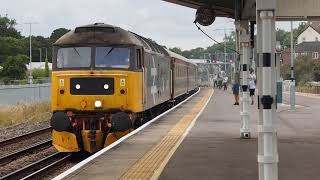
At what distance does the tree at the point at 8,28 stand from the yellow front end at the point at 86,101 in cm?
11310

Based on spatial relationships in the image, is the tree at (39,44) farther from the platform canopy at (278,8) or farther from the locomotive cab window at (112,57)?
the locomotive cab window at (112,57)

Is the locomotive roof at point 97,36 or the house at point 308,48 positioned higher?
the house at point 308,48

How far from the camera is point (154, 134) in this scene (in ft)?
54.0

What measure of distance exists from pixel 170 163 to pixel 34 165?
16.3 ft

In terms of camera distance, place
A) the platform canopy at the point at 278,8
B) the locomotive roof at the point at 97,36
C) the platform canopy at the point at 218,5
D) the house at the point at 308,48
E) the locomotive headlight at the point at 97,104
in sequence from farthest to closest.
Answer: the house at the point at 308,48
the platform canopy at the point at 218,5
the locomotive roof at the point at 97,36
the locomotive headlight at the point at 97,104
the platform canopy at the point at 278,8

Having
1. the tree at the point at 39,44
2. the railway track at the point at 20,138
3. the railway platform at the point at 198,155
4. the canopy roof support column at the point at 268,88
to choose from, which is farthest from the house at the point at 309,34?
the canopy roof support column at the point at 268,88

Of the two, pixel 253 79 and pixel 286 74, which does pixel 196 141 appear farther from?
pixel 286 74

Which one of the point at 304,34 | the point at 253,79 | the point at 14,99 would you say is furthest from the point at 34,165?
the point at 304,34

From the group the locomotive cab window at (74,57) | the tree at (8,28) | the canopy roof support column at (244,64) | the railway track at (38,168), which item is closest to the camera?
the railway track at (38,168)

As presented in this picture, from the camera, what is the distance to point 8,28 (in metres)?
129

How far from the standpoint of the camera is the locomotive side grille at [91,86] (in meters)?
15.6

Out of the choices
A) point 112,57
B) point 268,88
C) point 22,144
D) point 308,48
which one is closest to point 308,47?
point 308,48

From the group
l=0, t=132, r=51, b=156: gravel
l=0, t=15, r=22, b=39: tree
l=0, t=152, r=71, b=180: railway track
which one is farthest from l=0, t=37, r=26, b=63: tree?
l=0, t=152, r=71, b=180: railway track

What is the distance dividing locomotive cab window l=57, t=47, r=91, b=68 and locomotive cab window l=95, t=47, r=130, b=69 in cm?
26
